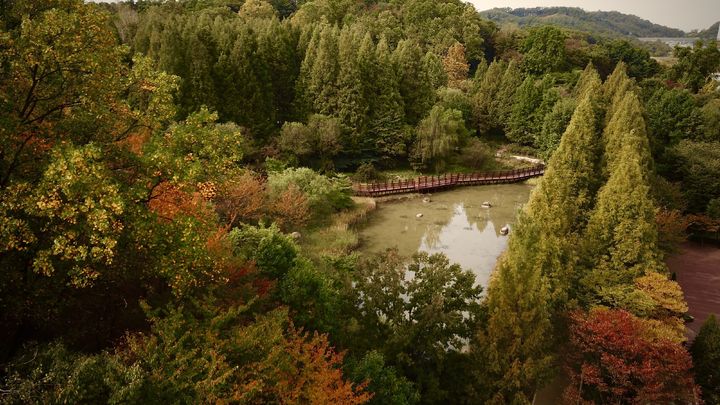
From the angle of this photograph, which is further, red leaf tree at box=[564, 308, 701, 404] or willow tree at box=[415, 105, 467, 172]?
willow tree at box=[415, 105, 467, 172]

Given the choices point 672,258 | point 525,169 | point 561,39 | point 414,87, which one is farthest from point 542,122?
point 561,39

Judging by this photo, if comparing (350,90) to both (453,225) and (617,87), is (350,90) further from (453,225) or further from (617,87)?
(617,87)

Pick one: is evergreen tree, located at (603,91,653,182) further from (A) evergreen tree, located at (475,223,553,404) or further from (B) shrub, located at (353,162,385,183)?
(B) shrub, located at (353,162,385,183)

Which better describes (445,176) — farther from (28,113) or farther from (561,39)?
(561,39)

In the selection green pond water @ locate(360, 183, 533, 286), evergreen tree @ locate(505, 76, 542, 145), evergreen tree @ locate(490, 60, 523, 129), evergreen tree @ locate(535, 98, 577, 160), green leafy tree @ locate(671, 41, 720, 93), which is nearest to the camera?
green pond water @ locate(360, 183, 533, 286)

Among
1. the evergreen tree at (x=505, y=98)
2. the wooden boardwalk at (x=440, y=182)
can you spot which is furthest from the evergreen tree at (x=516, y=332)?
the evergreen tree at (x=505, y=98)

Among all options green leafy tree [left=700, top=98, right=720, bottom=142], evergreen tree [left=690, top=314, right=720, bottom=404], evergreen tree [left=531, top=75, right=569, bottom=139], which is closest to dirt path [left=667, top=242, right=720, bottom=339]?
evergreen tree [left=690, top=314, right=720, bottom=404]
